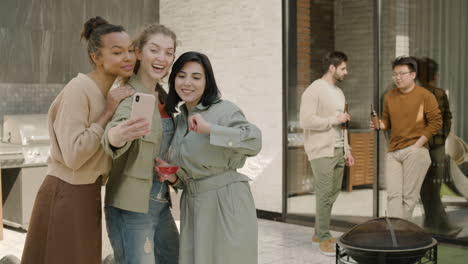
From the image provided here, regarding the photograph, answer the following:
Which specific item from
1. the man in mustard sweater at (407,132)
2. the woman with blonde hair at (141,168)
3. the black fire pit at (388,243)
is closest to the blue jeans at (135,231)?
the woman with blonde hair at (141,168)

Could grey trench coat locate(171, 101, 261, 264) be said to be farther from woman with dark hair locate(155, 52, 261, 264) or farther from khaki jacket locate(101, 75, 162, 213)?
khaki jacket locate(101, 75, 162, 213)

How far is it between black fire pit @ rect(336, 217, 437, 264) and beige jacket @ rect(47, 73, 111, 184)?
4.29ft

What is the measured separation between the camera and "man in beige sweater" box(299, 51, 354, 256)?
17.1ft

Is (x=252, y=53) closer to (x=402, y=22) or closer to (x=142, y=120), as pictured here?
(x=402, y=22)

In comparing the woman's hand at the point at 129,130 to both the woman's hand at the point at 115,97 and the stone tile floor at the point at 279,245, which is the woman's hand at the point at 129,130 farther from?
the stone tile floor at the point at 279,245

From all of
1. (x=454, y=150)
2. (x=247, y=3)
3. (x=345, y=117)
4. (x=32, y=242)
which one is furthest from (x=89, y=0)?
(x=32, y=242)

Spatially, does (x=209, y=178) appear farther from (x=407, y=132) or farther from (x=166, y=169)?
(x=407, y=132)

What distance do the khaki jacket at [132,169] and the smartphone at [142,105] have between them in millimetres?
131

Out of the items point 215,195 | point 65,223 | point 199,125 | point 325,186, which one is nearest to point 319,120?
point 325,186

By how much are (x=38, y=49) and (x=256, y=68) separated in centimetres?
244

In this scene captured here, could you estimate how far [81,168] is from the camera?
2465 millimetres

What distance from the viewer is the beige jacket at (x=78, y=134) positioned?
2.36 meters

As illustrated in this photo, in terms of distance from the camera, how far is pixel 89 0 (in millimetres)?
7035

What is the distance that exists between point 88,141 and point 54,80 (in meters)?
4.62
